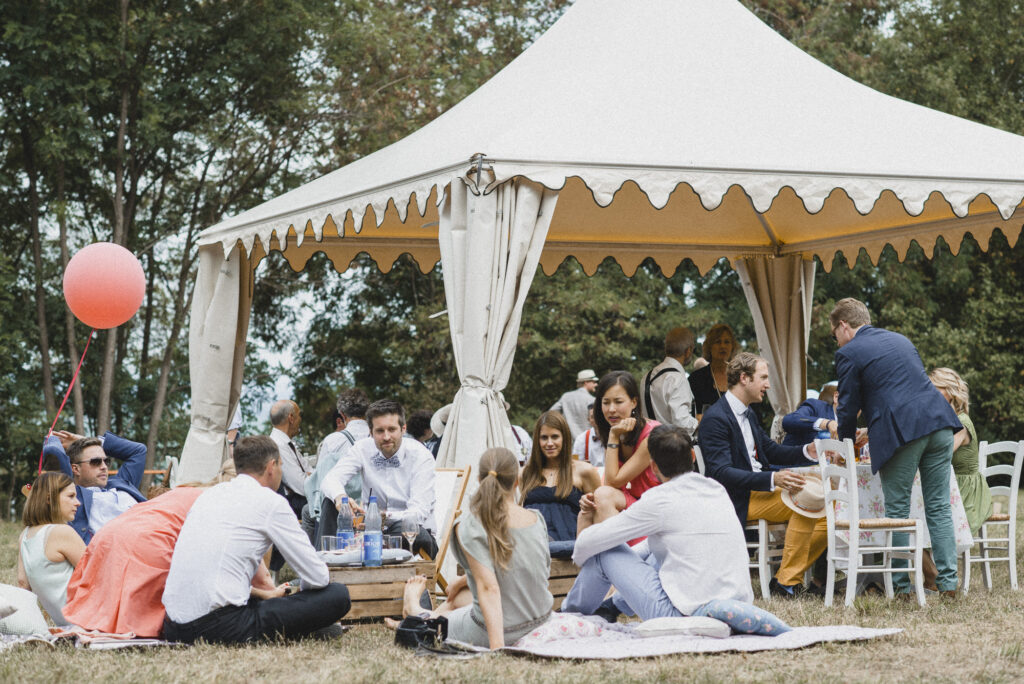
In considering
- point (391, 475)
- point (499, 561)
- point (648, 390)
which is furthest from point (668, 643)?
point (648, 390)

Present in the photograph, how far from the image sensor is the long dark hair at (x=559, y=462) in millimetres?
6273

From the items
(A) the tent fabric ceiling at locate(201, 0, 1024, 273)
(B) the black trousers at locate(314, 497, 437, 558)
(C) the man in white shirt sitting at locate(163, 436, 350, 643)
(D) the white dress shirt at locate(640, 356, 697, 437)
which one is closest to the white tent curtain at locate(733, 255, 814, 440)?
(A) the tent fabric ceiling at locate(201, 0, 1024, 273)

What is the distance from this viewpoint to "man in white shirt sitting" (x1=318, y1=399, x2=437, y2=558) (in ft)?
22.8

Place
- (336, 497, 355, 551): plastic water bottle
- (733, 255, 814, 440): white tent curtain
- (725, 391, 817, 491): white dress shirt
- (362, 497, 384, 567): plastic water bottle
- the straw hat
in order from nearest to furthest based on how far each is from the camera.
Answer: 1. (362, 497, 384, 567): plastic water bottle
2. (336, 497, 355, 551): plastic water bottle
3. the straw hat
4. (725, 391, 817, 491): white dress shirt
5. (733, 255, 814, 440): white tent curtain

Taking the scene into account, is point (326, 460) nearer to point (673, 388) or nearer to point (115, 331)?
point (673, 388)

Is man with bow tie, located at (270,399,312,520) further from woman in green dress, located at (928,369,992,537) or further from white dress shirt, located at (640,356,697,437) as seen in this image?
woman in green dress, located at (928,369,992,537)

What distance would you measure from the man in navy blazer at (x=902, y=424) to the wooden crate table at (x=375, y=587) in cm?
267

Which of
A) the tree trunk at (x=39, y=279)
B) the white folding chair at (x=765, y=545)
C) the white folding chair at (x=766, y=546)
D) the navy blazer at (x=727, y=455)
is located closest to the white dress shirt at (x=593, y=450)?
the white folding chair at (x=765, y=545)

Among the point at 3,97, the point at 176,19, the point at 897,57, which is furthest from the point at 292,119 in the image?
the point at 897,57

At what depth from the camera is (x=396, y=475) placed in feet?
23.3

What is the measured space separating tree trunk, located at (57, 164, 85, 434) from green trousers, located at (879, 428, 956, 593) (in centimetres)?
1139

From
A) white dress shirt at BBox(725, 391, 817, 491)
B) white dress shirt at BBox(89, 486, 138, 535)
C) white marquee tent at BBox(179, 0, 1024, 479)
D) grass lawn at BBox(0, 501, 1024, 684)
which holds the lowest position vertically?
grass lawn at BBox(0, 501, 1024, 684)

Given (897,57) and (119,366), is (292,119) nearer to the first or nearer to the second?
(119,366)

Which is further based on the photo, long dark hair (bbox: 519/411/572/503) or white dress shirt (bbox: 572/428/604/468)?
white dress shirt (bbox: 572/428/604/468)
